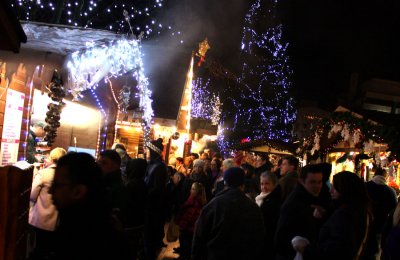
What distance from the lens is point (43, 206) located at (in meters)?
6.10

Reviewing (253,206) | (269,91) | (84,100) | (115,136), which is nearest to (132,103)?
(115,136)

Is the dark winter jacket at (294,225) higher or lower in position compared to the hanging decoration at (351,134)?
lower

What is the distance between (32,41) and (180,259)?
568cm

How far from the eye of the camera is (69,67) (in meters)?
7.54

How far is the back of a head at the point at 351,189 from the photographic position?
170 inches

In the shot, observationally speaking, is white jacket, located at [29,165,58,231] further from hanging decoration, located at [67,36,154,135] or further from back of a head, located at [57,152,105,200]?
back of a head, located at [57,152,105,200]

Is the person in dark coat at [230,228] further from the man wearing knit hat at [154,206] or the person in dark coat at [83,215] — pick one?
the man wearing knit hat at [154,206]

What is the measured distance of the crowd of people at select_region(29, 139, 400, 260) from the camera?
7.97 feet

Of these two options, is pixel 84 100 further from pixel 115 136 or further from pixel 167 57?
pixel 167 57

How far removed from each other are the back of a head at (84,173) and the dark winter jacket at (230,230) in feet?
8.95

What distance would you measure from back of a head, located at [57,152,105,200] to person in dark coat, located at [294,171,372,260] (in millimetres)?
2463

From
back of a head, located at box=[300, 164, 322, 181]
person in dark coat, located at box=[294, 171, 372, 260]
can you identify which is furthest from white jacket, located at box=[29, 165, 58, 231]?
person in dark coat, located at box=[294, 171, 372, 260]

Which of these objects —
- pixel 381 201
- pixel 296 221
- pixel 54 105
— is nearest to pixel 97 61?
pixel 54 105

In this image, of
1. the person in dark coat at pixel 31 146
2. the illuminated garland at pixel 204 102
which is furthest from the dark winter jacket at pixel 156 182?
the illuminated garland at pixel 204 102
